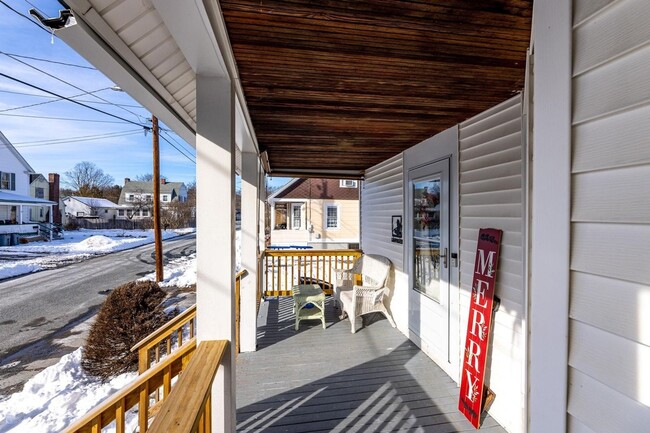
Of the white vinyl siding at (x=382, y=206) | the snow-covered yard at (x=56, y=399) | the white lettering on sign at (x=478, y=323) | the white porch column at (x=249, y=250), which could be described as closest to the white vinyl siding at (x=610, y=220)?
the white lettering on sign at (x=478, y=323)

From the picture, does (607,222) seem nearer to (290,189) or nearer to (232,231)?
(232,231)

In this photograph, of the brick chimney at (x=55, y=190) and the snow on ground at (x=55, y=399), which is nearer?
the snow on ground at (x=55, y=399)

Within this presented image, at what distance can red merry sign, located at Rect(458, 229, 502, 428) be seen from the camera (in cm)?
243

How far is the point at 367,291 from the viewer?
419 centimetres

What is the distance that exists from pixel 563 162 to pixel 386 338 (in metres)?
3.57

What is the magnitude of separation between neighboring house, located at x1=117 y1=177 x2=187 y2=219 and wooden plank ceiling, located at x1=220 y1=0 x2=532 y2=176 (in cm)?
3477

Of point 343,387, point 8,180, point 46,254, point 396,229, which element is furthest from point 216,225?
point 8,180

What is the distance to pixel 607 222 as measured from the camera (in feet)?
2.17

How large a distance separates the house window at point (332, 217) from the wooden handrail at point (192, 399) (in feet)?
47.4

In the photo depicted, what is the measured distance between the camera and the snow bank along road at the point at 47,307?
4816 millimetres

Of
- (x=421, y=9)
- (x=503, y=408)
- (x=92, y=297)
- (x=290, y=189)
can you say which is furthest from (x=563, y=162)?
(x=290, y=189)

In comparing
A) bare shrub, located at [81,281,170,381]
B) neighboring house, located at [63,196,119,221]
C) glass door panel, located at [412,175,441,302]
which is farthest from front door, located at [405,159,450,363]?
neighboring house, located at [63,196,119,221]

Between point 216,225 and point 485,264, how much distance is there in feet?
6.99

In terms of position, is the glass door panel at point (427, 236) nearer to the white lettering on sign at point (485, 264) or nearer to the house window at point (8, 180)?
the white lettering on sign at point (485, 264)
